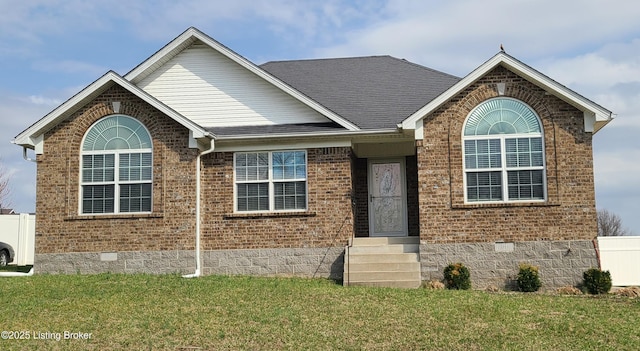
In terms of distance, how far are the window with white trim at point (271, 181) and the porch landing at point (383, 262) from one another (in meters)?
1.73

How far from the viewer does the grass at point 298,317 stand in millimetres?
9211

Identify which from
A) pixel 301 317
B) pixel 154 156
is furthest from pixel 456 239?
pixel 154 156

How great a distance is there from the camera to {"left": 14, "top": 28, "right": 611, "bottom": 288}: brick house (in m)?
14.6

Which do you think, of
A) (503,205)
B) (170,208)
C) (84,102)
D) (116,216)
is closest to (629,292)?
(503,205)

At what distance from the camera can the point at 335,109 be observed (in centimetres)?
1692

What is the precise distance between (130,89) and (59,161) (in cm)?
247

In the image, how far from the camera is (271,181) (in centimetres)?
1577

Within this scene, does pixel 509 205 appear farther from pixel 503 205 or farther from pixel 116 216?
pixel 116 216

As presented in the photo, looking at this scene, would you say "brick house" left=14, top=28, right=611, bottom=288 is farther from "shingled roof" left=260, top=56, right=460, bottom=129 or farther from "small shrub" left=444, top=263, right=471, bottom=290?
"small shrub" left=444, top=263, right=471, bottom=290

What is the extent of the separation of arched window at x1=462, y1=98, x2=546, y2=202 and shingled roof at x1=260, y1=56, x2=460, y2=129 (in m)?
2.01

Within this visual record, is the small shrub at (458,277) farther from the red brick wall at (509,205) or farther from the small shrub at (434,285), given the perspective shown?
the red brick wall at (509,205)

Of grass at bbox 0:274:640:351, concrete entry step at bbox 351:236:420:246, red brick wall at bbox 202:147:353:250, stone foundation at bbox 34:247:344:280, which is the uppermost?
red brick wall at bbox 202:147:353:250

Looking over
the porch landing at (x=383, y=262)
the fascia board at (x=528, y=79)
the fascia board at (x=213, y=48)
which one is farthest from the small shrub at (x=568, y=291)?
the fascia board at (x=213, y=48)

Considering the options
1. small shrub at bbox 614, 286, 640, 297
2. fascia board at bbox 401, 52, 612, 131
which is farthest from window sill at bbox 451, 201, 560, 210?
small shrub at bbox 614, 286, 640, 297
